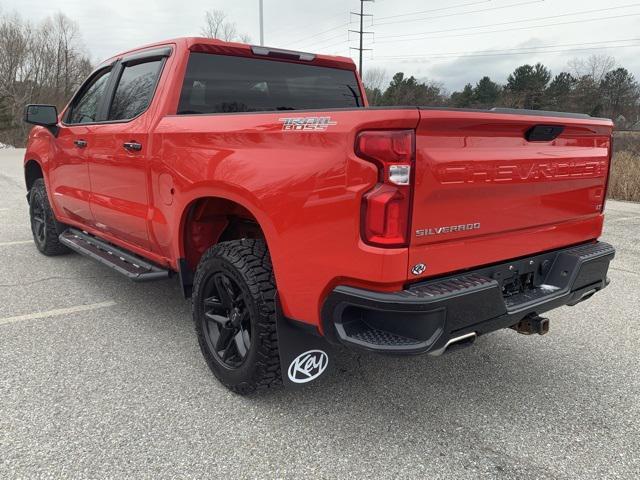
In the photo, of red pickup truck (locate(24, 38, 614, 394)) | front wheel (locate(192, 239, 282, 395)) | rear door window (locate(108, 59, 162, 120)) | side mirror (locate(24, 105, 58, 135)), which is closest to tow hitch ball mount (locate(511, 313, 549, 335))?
red pickup truck (locate(24, 38, 614, 394))

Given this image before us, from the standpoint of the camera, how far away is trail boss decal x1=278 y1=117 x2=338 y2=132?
6.79 ft

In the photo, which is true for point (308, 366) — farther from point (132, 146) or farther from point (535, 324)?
point (132, 146)

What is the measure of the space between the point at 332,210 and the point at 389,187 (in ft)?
0.86

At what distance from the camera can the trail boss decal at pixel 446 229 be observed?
6.57 feet

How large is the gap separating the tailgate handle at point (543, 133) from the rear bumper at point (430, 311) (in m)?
0.59

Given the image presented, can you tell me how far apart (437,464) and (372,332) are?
694 mm

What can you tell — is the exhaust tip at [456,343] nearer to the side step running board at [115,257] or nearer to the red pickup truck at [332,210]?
the red pickup truck at [332,210]

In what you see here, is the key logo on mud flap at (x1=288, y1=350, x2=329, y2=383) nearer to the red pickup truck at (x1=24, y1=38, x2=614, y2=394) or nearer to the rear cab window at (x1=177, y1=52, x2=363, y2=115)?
the red pickup truck at (x1=24, y1=38, x2=614, y2=394)

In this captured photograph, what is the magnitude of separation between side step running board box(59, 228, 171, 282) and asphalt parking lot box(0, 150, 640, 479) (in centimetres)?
45

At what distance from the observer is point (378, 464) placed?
7.36ft

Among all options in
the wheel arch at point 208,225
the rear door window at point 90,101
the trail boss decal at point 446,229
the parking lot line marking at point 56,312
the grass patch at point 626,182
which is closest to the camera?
the trail boss decal at point 446,229

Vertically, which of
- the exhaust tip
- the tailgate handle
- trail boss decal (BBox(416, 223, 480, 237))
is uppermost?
the tailgate handle

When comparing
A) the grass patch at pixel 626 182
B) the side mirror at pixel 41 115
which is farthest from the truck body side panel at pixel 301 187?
the grass patch at pixel 626 182

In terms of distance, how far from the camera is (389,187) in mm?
1920
